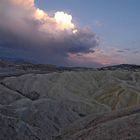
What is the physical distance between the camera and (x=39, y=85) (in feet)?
327

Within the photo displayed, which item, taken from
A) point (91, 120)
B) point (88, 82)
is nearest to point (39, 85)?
point (88, 82)

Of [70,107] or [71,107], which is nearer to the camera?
[70,107]

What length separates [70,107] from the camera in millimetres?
58375

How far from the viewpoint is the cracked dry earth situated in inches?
832

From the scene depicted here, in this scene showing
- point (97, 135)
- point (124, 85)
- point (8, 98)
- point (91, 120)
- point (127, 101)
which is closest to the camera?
point (97, 135)

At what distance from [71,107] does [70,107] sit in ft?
9.91

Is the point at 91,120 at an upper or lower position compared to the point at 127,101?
upper

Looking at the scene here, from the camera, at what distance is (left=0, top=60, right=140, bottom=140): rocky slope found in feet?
69.8

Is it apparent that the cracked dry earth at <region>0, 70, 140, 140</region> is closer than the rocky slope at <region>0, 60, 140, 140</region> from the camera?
Yes

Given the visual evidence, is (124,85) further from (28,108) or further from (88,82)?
(28,108)

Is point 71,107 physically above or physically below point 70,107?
below

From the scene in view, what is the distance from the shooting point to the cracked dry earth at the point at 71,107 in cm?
2114

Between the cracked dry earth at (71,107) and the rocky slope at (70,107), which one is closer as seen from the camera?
the cracked dry earth at (71,107)

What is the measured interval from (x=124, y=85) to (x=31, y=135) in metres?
70.4
